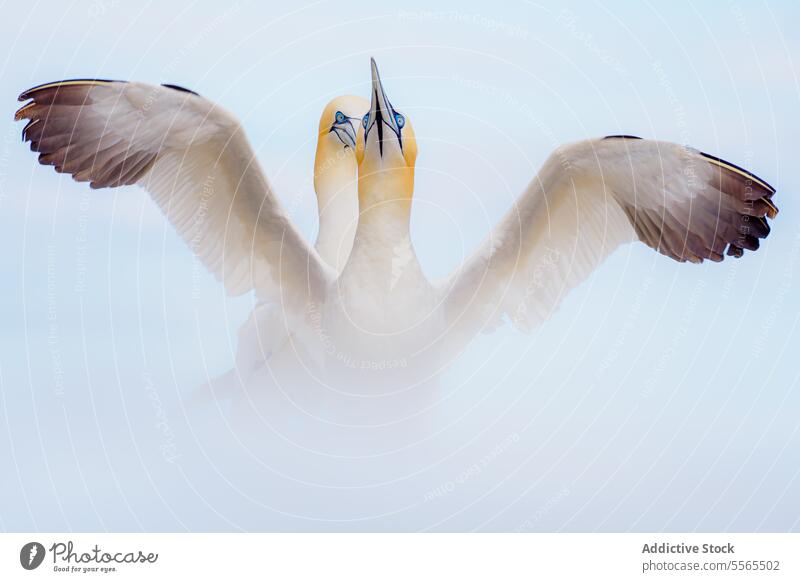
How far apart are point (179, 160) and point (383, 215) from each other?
0.94 metres

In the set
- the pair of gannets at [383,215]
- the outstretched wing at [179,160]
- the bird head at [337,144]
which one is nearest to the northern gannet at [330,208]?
the bird head at [337,144]

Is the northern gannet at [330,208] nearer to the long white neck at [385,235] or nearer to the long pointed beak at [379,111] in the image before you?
the long white neck at [385,235]

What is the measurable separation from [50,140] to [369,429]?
1.96 metres

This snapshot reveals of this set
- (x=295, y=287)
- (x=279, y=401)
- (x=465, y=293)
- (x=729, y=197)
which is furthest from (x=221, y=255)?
(x=729, y=197)

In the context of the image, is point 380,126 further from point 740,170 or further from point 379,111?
point 740,170

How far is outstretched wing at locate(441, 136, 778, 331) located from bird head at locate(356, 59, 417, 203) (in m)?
0.50

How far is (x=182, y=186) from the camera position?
18.1 ft

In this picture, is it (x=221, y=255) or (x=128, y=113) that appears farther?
(x=221, y=255)

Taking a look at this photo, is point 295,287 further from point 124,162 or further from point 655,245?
point 655,245

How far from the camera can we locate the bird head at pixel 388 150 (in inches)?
212

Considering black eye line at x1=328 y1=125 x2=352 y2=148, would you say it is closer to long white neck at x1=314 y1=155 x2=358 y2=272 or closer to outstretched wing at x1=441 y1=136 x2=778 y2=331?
long white neck at x1=314 y1=155 x2=358 y2=272

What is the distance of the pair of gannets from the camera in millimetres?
5277

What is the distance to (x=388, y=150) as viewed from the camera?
5461 mm

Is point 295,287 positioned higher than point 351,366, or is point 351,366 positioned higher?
point 295,287
